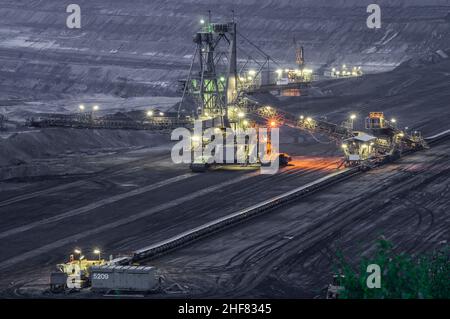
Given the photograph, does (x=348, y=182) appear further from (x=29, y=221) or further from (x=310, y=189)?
(x=29, y=221)

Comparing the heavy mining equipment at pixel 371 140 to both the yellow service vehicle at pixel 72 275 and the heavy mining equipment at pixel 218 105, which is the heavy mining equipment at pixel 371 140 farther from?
the yellow service vehicle at pixel 72 275

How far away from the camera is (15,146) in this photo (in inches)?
4715

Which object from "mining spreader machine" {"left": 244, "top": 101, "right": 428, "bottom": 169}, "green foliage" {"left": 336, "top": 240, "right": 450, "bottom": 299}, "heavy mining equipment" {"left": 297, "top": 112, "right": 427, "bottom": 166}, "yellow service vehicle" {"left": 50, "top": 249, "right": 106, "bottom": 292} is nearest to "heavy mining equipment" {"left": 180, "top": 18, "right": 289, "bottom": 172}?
"mining spreader machine" {"left": 244, "top": 101, "right": 428, "bottom": 169}

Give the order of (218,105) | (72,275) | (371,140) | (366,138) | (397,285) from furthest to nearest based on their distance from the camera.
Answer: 1. (218,105)
2. (371,140)
3. (366,138)
4. (72,275)
5. (397,285)

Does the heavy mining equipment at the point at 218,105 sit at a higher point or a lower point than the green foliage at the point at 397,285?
higher

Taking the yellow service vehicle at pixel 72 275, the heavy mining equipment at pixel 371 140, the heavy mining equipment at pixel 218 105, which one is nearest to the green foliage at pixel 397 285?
the yellow service vehicle at pixel 72 275

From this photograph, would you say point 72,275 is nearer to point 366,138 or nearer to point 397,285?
point 397,285

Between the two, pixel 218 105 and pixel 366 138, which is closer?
pixel 366 138

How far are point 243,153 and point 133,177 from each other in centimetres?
1131

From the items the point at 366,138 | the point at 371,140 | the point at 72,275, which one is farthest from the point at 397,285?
the point at 371,140

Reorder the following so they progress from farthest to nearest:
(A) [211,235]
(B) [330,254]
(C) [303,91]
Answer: (C) [303,91]
(A) [211,235]
(B) [330,254]

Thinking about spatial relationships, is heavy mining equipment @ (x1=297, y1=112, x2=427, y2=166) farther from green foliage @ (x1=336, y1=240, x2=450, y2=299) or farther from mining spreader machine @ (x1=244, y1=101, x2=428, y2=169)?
green foliage @ (x1=336, y1=240, x2=450, y2=299)

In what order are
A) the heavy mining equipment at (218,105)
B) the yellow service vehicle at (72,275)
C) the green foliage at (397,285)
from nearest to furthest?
the green foliage at (397,285)
the yellow service vehicle at (72,275)
the heavy mining equipment at (218,105)
